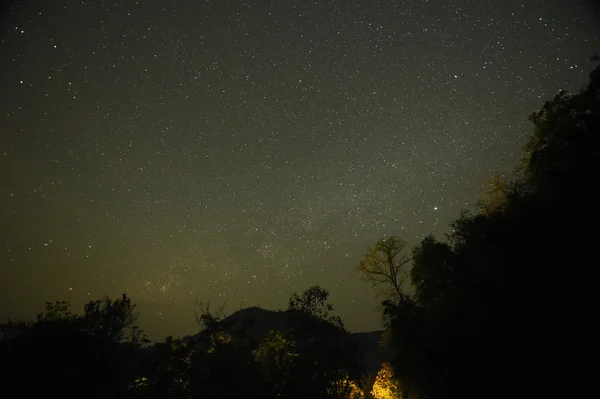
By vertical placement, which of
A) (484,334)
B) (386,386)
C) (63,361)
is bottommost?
(386,386)

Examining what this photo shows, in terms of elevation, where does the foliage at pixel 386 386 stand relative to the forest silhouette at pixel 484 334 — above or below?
below

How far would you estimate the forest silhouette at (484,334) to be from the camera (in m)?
13.4

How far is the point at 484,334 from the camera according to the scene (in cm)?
1747

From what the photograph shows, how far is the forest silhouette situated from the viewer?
13.4 meters

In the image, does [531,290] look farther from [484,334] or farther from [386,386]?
[386,386]

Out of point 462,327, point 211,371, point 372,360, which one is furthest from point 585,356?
point 372,360

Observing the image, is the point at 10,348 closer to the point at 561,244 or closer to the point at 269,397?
the point at 269,397

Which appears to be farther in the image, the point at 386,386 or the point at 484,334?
the point at 386,386

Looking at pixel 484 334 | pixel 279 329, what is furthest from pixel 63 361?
pixel 279 329

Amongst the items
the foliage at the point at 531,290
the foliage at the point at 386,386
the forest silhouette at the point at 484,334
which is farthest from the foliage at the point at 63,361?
the foliage at the point at 386,386

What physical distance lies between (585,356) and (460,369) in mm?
5458

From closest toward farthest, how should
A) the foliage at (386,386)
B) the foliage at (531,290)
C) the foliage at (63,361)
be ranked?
1. the foliage at (63,361)
2. the foliage at (531,290)
3. the foliage at (386,386)

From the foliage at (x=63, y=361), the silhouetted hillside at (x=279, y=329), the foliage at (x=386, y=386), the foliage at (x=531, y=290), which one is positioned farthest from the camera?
the silhouetted hillside at (x=279, y=329)

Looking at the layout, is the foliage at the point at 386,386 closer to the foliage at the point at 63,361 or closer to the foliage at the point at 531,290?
the foliage at the point at 531,290
